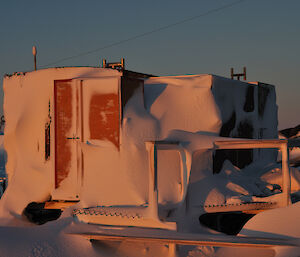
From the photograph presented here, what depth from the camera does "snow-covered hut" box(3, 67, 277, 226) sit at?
1163 centimetres

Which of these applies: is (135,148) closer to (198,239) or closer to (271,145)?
(271,145)

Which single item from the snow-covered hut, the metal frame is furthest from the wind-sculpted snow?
the metal frame

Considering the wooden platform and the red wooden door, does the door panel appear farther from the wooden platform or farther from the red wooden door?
the wooden platform

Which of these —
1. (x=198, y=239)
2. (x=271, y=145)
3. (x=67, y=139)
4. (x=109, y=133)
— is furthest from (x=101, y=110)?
(x=198, y=239)

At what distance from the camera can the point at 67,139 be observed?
12289 millimetres

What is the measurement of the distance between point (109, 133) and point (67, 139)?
1.34m

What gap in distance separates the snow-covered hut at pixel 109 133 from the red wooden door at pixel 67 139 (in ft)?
0.09

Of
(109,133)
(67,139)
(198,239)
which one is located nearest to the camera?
(198,239)

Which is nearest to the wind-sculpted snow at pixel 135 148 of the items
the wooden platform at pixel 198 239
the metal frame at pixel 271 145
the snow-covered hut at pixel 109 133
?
the snow-covered hut at pixel 109 133

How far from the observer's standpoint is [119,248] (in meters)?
9.30

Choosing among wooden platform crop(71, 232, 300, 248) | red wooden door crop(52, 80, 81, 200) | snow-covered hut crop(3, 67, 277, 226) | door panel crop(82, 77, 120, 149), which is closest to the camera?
wooden platform crop(71, 232, 300, 248)

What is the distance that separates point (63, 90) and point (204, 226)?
5494mm

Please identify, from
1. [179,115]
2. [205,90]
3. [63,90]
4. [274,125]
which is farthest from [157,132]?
[274,125]

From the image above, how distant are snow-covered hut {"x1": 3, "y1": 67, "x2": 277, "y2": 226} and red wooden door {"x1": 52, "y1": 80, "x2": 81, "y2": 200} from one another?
0.03 metres
